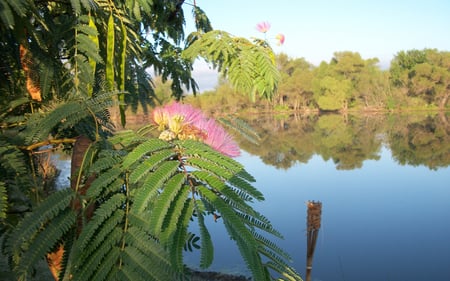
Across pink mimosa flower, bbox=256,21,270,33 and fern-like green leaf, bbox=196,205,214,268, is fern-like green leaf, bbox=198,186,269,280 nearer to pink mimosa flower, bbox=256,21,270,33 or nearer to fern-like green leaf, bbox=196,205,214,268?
fern-like green leaf, bbox=196,205,214,268

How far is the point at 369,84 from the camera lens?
147 ft

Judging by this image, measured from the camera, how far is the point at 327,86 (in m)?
45.5

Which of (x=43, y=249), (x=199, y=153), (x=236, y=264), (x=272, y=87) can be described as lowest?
(x=236, y=264)

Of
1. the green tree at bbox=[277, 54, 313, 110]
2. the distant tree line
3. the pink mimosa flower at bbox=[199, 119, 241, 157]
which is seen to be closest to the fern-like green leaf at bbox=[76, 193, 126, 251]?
the pink mimosa flower at bbox=[199, 119, 241, 157]

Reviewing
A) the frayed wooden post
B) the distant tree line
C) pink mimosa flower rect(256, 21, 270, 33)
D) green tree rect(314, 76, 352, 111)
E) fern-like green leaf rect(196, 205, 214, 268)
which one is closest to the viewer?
fern-like green leaf rect(196, 205, 214, 268)

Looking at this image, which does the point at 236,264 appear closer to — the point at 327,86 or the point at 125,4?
the point at 125,4

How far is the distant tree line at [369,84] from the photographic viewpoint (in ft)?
138

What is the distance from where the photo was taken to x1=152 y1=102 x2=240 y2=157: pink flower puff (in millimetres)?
839

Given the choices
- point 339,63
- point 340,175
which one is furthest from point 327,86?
point 340,175

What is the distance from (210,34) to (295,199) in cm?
1016

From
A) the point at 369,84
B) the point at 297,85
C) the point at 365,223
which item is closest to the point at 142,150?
the point at 365,223

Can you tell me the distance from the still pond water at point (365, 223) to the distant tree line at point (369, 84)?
28429 mm

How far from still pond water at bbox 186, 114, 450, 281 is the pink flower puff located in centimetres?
459

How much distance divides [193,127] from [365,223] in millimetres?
9622
